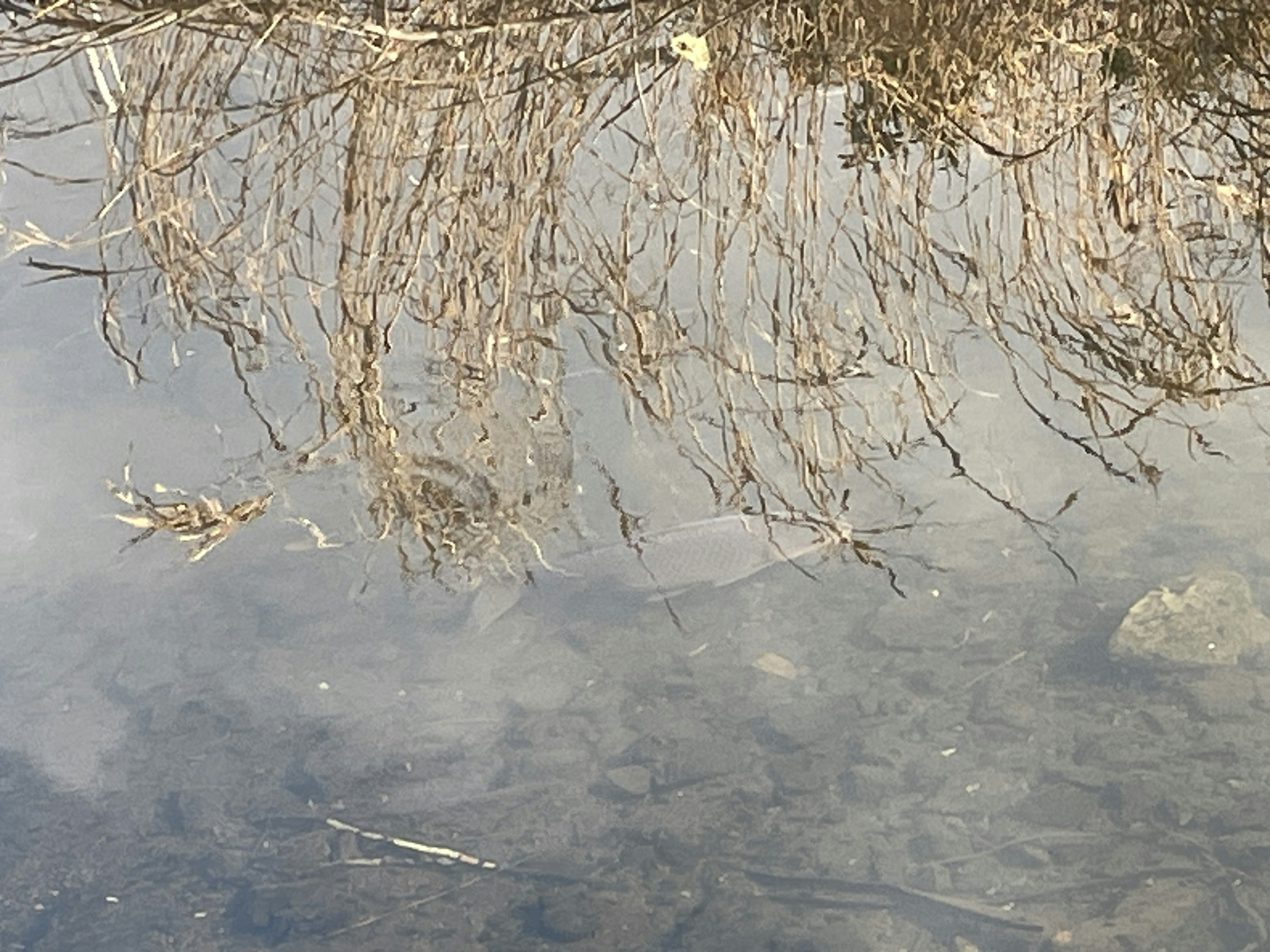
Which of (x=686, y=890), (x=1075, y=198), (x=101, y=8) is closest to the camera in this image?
(x=101, y=8)

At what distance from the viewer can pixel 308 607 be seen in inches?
88.8

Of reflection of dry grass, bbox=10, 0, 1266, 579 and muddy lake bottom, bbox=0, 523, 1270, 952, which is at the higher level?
reflection of dry grass, bbox=10, 0, 1266, 579

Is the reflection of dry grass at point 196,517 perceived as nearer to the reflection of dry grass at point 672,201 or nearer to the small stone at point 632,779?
the reflection of dry grass at point 672,201

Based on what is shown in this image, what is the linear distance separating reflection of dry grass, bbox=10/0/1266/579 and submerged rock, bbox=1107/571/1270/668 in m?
0.37

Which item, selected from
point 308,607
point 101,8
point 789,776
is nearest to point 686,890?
point 789,776

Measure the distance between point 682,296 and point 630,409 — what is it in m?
0.26

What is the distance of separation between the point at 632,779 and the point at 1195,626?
109 centimetres

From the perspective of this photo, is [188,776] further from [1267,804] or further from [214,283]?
[1267,804]

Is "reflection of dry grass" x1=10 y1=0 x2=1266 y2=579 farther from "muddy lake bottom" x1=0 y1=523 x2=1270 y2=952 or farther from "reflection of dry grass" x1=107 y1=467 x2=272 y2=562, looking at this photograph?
"muddy lake bottom" x1=0 y1=523 x2=1270 y2=952

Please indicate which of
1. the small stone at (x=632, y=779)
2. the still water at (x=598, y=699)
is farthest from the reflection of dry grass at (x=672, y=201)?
the small stone at (x=632, y=779)

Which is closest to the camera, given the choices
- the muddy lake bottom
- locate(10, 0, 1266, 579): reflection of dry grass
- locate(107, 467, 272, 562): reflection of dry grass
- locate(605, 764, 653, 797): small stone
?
locate(10, 0, 1266, 579): reflection of dry grass

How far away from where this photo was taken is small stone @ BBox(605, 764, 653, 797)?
2123mm

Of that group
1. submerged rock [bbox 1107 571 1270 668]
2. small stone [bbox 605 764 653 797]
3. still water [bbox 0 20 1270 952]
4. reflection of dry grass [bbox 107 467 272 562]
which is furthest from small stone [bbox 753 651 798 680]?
reflection of dry grass [bbox 107 467 272 562]

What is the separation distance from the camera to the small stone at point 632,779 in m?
2.12
